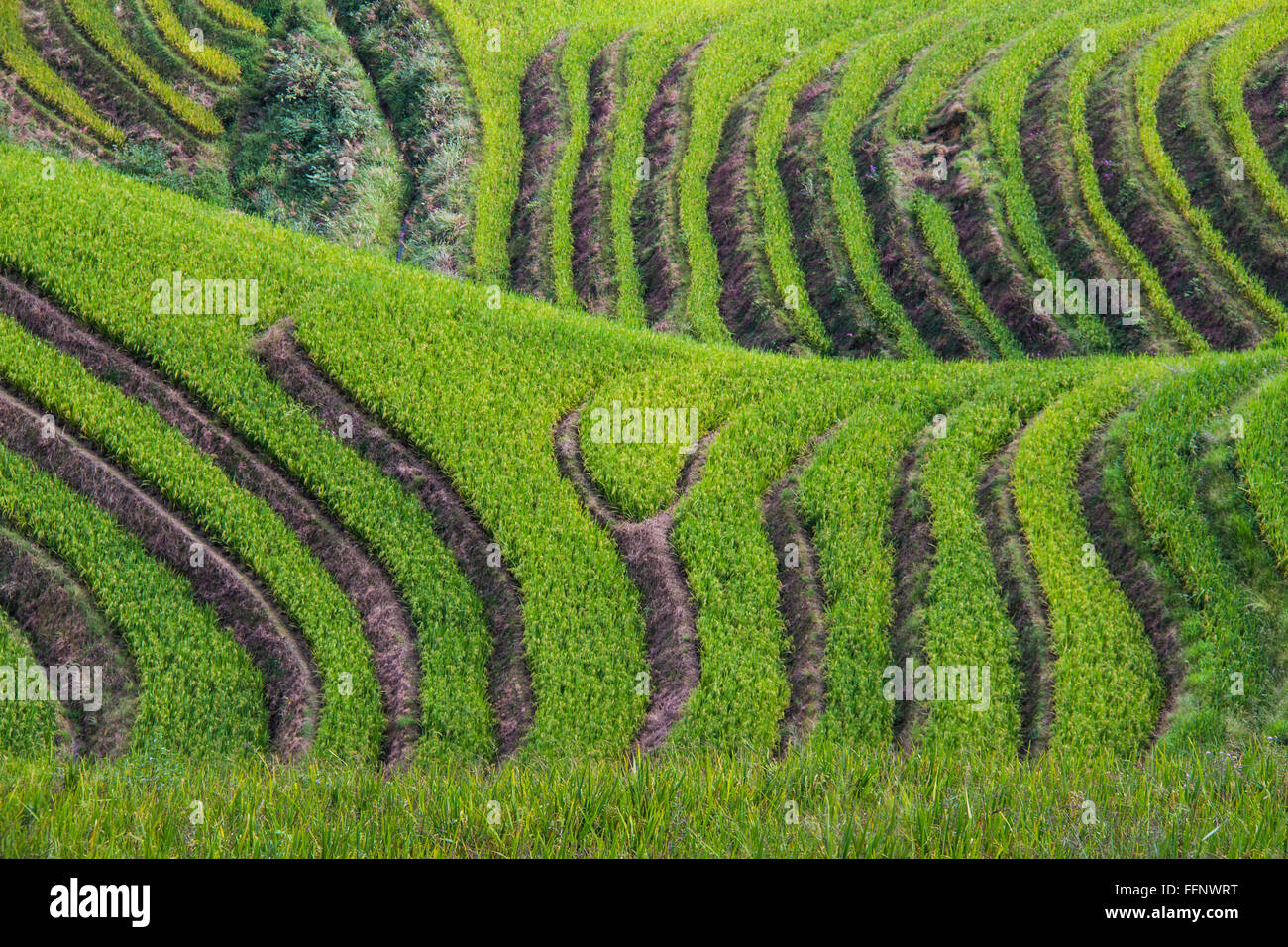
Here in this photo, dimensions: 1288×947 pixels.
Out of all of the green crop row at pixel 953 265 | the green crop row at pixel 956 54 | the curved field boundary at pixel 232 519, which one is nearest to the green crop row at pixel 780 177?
the green crop row at pixel 956 54

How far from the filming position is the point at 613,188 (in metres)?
30.7

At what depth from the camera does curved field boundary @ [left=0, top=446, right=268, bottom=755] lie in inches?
581

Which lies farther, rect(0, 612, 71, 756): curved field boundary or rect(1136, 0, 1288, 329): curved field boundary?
rect(1136, 0, 1288, 329): curved field boundary

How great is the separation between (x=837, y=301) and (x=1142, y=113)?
10.7 metres

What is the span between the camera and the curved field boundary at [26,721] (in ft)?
47.1

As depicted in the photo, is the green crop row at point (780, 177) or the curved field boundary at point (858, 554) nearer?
the curved field boundary at point (858, 554)

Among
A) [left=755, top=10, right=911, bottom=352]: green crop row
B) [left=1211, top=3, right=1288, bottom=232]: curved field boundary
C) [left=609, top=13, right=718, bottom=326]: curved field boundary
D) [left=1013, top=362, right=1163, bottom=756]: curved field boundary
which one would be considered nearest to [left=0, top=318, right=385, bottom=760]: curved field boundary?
[left=1013, top=362, right=1163, bottom=756]: curved field boundary

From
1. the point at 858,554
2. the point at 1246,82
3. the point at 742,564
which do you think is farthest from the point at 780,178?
the point at 742,564

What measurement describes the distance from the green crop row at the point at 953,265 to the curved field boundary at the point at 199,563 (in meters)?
17.7

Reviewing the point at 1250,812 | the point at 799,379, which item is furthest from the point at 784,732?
the point at 799,379

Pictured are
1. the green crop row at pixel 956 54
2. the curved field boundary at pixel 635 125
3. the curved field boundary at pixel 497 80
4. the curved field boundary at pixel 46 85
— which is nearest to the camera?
the curved field boundary at pixel 635 125
